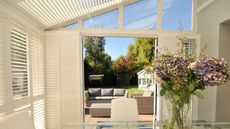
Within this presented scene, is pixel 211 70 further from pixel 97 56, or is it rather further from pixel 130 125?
pixel 97 56

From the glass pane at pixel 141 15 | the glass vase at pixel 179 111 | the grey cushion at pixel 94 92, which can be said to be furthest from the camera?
the grey cushion at pixel 94 92

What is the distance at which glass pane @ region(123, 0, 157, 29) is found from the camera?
353 centimetres

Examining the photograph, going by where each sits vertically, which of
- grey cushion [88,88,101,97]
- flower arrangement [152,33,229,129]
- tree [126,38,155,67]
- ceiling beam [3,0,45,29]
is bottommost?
grey cushion [88,88,101,97]

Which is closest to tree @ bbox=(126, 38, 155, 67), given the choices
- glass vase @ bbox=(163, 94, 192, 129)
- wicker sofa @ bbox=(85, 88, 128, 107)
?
wicker sofa @ bbox=(85, 88, 128, 107)

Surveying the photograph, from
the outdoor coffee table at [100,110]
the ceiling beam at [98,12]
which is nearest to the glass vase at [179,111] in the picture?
the ceiling beam at [98,12]

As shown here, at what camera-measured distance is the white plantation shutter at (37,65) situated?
9.29 ft

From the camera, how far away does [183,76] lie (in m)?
1.22

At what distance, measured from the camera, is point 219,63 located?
116cm

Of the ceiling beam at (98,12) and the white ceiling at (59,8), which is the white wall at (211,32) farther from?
the white ceiling at (59,8)

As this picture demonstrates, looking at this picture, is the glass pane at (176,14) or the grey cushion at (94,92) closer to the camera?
the glass pane at (176,14)

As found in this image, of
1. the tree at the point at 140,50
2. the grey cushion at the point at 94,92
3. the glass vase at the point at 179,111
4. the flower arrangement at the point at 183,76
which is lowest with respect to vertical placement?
the grey cushion at the point at 94,92

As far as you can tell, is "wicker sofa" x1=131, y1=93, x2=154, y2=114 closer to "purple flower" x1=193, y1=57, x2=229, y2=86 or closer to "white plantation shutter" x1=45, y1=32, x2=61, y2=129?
"white plantation shutter" x1=45, y1=32, x2=61, y2=129

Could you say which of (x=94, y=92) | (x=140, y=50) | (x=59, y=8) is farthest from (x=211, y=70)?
(x=140, y=50)

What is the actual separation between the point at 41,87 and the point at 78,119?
87cm
